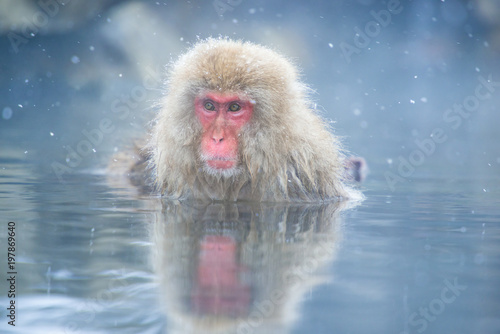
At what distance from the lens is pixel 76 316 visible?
4.77 ft

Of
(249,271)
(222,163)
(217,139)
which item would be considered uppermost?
(217,139)

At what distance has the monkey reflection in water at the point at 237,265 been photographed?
1446 mm

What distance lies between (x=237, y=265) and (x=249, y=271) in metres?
0.09

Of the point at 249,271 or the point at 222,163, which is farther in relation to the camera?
the point at 222,163

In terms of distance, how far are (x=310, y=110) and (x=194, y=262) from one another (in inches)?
116

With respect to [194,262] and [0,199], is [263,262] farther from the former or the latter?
[0,199]

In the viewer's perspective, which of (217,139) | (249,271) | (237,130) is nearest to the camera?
(249,271)

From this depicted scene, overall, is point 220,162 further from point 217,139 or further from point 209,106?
point 209,106

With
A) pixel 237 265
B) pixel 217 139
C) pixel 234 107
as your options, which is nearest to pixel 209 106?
pixel 234 107

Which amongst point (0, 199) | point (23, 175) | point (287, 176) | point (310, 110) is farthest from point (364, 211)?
point (23, 175)

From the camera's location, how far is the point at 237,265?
1954 millimetres

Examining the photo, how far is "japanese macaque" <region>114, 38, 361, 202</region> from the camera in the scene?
397 cm

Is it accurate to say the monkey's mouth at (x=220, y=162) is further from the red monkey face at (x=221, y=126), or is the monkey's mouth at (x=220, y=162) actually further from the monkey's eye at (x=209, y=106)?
the monkey's eye at (x=209, y=106)

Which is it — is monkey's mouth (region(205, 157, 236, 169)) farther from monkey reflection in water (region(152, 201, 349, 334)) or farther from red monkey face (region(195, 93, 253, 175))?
monkey reflection in water (region(152, 201, 349, 334))
